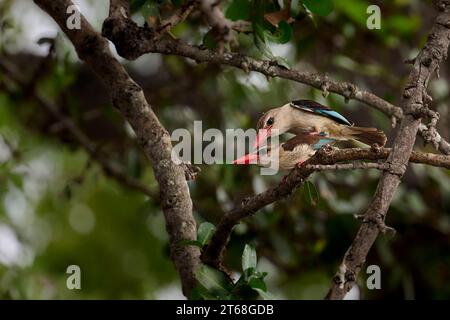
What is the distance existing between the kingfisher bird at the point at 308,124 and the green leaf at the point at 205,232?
290 millimetres

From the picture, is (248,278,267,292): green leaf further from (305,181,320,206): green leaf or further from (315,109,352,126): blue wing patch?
(315,109,352,126): blue wing patch

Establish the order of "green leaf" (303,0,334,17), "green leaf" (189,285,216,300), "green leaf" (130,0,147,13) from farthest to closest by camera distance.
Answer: "green leaf" (130,0,147,13) → "green leaf" (303,0,334,17) → "green leaf" (189,285,216,300)

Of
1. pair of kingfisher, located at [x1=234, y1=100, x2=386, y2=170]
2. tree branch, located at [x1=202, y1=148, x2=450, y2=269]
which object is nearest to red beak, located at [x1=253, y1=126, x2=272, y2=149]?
pair of kingfisher, located at [x1=234, y1=100, x2=386, y2=170]

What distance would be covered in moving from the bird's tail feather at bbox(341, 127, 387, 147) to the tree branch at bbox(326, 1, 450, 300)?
107 millimetres

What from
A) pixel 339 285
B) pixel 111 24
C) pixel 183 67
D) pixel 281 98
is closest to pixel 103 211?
pixel 183 67

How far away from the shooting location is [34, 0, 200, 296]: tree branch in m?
2.47

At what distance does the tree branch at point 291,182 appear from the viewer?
7.43 ft

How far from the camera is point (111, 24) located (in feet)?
8.77

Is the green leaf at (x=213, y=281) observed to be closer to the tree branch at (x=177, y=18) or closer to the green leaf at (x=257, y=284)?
the green leaf at (x=257, y=284)

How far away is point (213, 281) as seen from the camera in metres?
2.29

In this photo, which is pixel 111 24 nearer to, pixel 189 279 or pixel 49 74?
pixel 189 279

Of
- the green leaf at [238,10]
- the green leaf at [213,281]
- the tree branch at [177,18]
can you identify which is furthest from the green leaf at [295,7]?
the green leaf at [213,281]

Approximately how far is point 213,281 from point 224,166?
2.28m

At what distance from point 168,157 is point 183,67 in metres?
2.92
